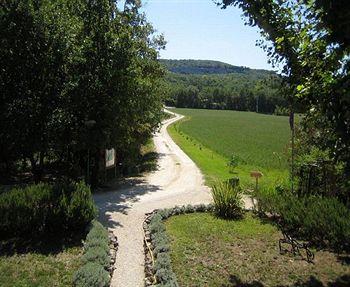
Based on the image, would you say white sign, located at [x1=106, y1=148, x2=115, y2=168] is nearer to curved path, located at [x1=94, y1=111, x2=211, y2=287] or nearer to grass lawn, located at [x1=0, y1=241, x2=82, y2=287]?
curved path, located at [x1=94, y1=111, x2=211, y2=287]

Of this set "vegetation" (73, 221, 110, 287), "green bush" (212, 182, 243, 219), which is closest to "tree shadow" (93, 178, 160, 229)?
"vegetation" (73, 221, 110, 287)

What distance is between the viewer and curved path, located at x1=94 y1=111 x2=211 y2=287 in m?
11.9

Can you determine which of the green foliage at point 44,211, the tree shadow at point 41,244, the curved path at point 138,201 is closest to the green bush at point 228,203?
the curved path at point 138,201

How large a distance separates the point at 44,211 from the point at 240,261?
6462 millimetres

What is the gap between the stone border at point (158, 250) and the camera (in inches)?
411

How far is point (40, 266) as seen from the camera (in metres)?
11.3

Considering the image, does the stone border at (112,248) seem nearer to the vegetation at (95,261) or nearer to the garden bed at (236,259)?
the vegetation at (95,261)

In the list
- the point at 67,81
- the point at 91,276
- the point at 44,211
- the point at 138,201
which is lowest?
the point at 138,201

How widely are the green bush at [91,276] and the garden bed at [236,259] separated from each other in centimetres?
137

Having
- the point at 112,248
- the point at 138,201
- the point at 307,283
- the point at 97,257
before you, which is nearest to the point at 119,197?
the point at 138,201

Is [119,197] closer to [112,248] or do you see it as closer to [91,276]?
[112,248]

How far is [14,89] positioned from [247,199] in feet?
41.6

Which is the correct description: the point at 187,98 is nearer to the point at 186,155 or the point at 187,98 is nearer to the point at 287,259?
the point at 186,155

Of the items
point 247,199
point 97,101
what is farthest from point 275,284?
point 97,101
